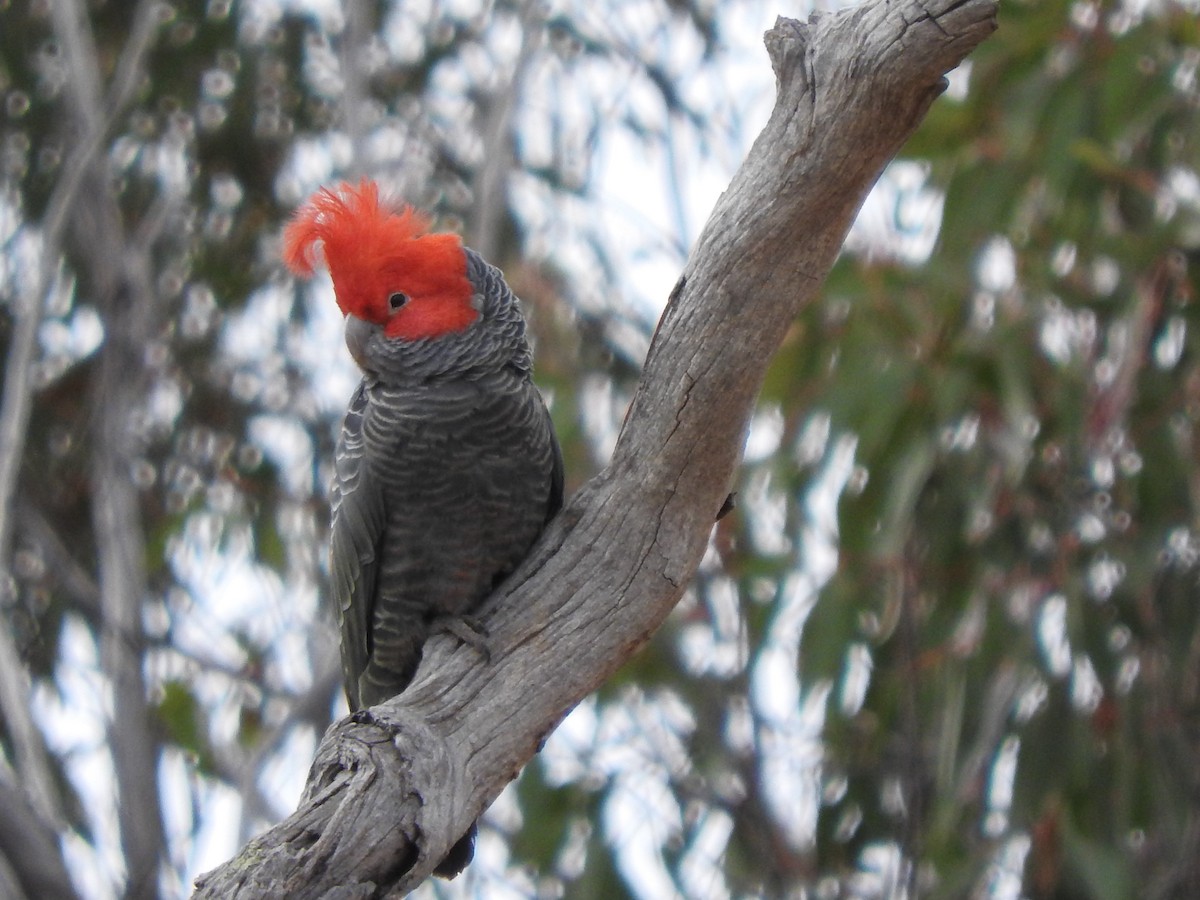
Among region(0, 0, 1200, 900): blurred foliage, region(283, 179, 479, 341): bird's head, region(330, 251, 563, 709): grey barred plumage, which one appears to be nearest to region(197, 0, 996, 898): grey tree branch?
region(330, 251, 563, 709): grey barred plumage

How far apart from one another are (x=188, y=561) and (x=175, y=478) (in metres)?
0.30

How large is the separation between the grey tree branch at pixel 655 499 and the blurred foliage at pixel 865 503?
1395 millimetres

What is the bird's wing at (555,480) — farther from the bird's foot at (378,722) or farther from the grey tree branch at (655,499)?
the bird's foot at (378,722)

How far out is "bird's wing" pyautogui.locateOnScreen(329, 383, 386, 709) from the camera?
2.53m

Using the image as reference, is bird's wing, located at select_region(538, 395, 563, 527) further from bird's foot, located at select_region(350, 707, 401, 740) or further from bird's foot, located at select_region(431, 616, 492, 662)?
bird's foot, located at select_region(350, 707, 401, 740)

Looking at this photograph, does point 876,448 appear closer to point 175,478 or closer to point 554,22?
point 554,22

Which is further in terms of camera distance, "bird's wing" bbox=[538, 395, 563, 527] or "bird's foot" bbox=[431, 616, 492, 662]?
"bird's wing" bbox=[538, 395, 563, 527]

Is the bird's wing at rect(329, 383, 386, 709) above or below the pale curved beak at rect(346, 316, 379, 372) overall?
below

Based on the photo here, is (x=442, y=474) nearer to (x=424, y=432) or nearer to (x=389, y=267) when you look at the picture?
(x=424, y=432)

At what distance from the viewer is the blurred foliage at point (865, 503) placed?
11.6 ft

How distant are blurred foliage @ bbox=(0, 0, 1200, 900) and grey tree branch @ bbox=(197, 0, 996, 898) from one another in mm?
1395

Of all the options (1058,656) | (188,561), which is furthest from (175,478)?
(1058,656)

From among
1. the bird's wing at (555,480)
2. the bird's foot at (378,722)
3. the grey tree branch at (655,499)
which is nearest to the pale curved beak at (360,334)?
the bird's wing at (555,480)

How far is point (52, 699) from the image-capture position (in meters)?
4.37
